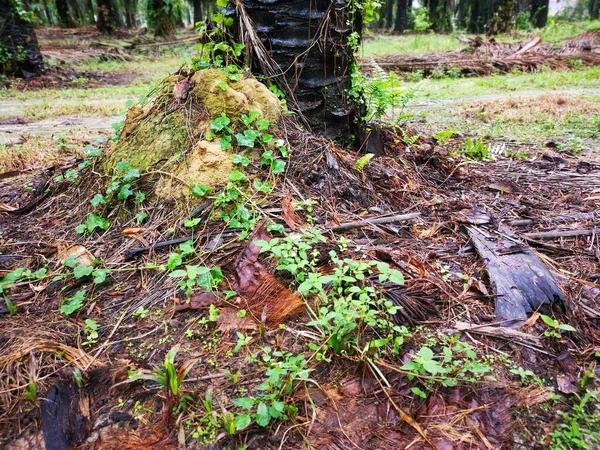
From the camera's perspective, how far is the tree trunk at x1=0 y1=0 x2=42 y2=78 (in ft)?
31.1

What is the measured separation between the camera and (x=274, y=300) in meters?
1.72

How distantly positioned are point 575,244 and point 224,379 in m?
1.97

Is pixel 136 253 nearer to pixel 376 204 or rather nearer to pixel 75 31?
pixel 376 204

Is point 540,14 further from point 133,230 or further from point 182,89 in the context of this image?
point 133,230

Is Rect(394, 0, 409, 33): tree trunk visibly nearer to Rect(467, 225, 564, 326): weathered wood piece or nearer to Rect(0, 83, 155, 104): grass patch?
Rect(0, 83, 155, 104): grass patch

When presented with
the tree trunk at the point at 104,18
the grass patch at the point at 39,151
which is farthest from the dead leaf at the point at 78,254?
the tree trunk at the point at 104,18

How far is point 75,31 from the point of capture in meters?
22.3

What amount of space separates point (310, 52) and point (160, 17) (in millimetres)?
19770

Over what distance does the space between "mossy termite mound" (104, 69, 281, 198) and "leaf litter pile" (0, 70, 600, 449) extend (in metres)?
0.01

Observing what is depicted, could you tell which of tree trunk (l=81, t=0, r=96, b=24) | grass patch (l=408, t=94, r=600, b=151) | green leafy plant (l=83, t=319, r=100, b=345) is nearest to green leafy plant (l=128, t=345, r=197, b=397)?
green leafy plant (l=83, t=319, r=100, b=345)

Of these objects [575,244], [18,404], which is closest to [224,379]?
[18,404]

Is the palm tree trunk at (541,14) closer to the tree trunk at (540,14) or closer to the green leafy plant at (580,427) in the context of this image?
the tree trunk at (540,14)

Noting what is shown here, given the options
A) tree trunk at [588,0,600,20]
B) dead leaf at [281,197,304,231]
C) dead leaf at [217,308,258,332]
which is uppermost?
tree trunk at [588,0,600,20]

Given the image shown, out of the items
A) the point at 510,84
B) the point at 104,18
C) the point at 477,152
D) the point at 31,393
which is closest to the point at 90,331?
the point at 31,393
